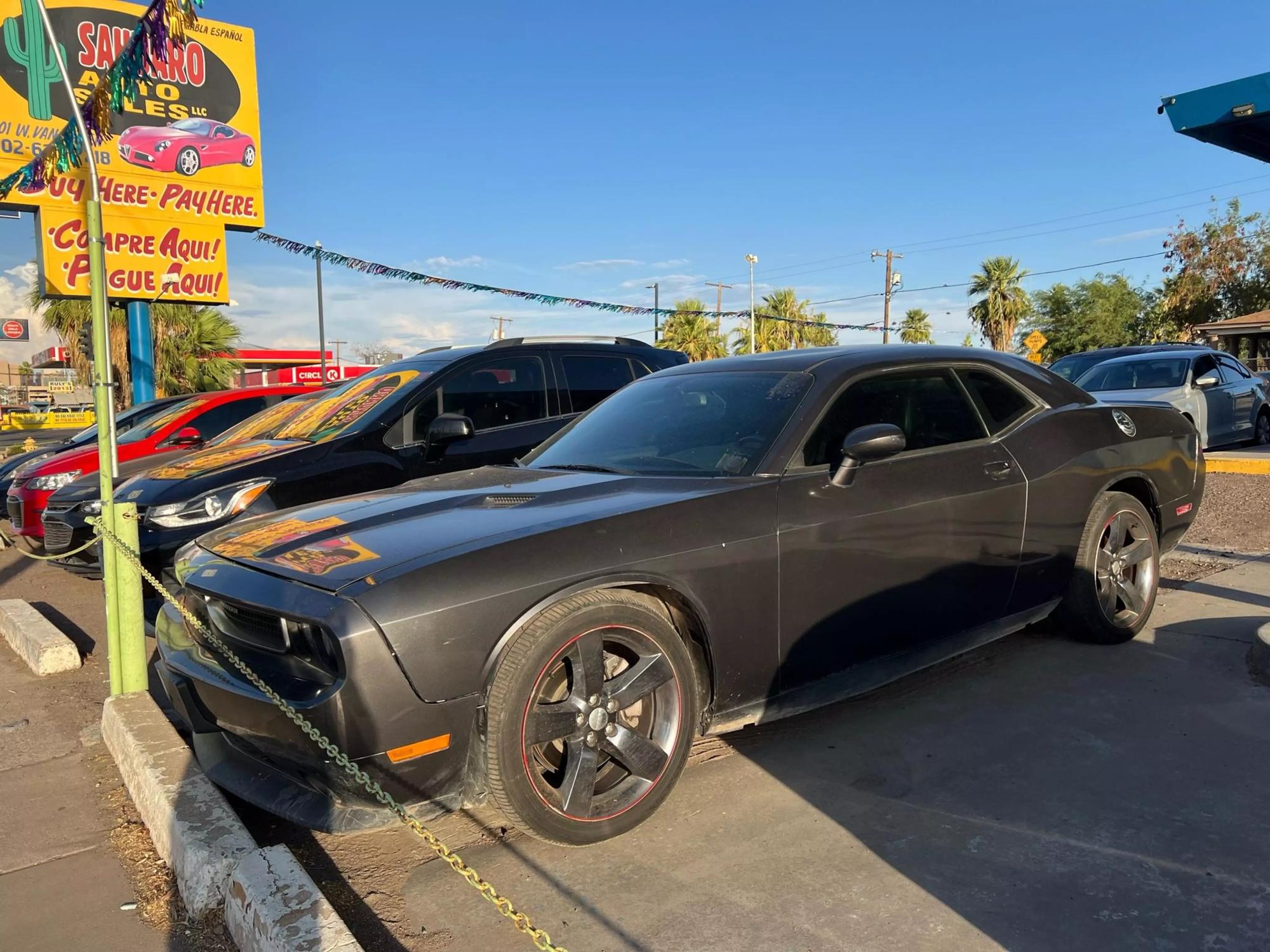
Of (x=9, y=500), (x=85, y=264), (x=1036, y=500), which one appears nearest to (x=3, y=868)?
(x=1036, y=500)

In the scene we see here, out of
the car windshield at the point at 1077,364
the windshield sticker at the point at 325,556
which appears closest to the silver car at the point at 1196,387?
the car windshield at the point at 1077,364

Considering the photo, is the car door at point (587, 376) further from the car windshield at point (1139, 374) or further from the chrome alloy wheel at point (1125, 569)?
the car windshield at point (1139, 374)

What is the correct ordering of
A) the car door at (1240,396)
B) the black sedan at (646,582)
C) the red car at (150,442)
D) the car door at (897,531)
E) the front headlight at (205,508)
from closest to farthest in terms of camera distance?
1. the black sedan at (646,582)
2. the car door at (897,531)
3. the front headlight at (205,508)
4. the red car at (150,442)
5. the car door at (1240,396)

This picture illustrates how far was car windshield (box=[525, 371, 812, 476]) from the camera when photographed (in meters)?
3.64

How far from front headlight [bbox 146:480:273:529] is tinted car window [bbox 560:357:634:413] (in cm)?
239

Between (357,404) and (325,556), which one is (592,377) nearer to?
(357,404)

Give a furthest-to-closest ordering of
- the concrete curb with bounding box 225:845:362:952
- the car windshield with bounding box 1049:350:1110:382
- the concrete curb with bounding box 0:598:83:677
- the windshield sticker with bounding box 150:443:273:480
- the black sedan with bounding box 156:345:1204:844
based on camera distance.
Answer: the car windshield with bounding box 1049:350:1110:382
the windshield sticker with bounding box 150:443:273:480
the concrete curb with bounding box 0:598:83:677
the black sedan with bounding box 156:345:1204:844
the concrete curb with bounding box 225:845:362:952

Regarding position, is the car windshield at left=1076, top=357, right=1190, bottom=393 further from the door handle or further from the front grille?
the front grille

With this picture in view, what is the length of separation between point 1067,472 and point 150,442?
8.22 m

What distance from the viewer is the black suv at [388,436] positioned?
5457 mm

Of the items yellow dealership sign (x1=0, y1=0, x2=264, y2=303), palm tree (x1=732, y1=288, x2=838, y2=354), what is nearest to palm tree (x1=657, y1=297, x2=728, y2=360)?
palm tree (x1=732, y1=288, x2=838, y2=354)

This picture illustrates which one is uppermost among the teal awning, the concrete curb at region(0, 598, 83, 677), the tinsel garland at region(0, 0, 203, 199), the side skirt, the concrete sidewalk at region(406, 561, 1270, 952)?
the tinsel garland at region(0, 0, 203, 199)

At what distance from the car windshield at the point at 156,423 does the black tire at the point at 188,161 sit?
7.28 metres

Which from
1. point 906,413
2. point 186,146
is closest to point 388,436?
point 906,413
